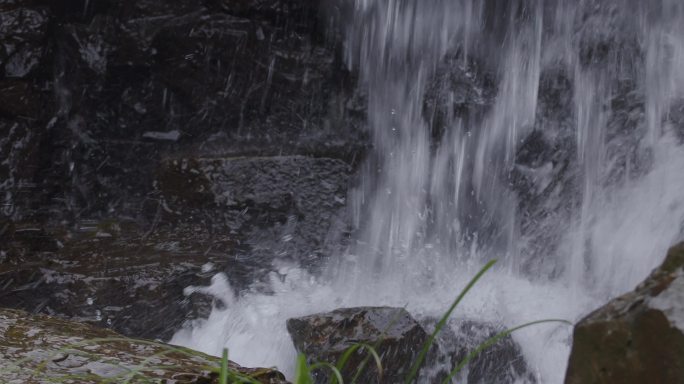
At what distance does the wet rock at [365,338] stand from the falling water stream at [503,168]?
347 mm

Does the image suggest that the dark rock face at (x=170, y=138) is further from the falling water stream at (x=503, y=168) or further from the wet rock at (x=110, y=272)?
the falling water stream at (x=503, y=168)

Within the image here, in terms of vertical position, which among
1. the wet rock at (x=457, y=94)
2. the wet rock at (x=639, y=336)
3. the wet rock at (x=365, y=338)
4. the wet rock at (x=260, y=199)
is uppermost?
the wet rock at (x=457, y=94)

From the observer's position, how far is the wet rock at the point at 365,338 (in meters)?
3.06

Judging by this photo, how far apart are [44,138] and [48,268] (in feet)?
3.33

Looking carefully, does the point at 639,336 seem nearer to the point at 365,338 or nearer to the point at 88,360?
the point at 88,360

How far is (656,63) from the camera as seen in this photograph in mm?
4629

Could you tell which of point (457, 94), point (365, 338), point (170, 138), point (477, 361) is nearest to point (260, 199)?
point (170, 138)

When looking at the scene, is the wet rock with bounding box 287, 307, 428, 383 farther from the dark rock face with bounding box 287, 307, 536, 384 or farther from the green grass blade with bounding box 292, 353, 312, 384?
the green grass blade with bounding box 292, 353, 312, 384

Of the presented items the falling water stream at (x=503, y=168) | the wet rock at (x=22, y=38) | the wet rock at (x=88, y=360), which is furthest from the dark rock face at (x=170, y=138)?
the wet rock at (x=88, y=360)

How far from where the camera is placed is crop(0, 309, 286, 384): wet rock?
1.89 m

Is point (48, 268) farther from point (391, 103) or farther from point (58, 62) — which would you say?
point (391, 103)

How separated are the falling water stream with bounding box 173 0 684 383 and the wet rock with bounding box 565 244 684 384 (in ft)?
6.38

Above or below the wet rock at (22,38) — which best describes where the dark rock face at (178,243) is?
below

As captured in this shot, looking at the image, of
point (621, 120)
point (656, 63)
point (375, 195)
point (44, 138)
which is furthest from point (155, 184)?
point (656, 63)
